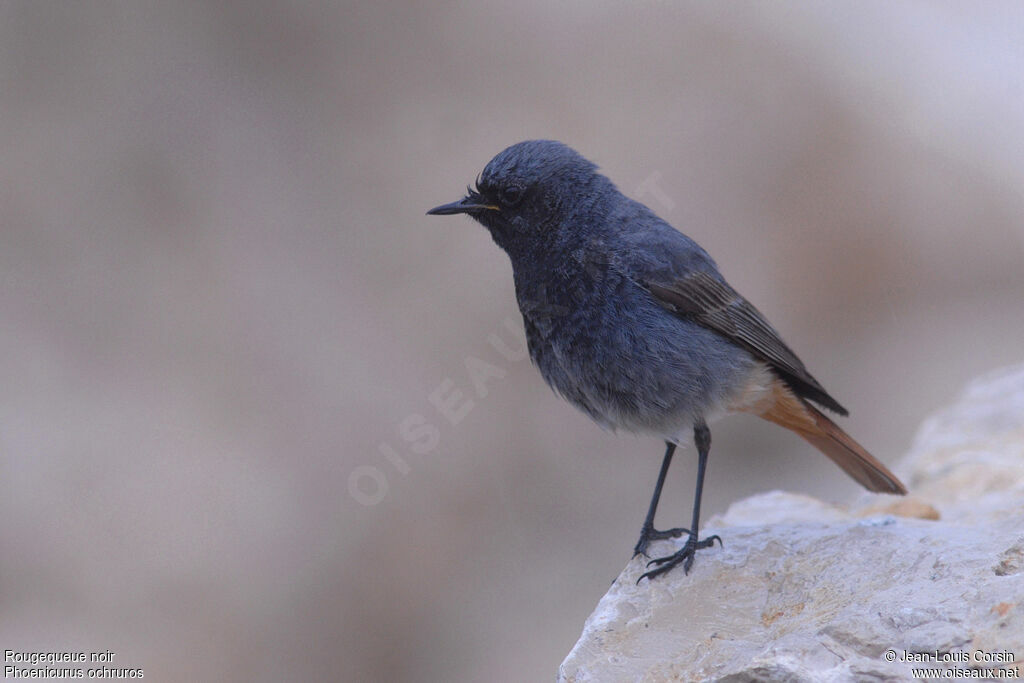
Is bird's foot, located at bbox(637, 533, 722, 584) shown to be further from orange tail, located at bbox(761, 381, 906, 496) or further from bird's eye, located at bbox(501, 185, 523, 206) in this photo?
bird's eye, located at bbox(501, 185, 523, 206)

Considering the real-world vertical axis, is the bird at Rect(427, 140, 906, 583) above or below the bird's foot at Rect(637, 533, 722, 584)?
above

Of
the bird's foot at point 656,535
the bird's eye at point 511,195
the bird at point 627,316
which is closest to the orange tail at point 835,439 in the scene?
the bird at point 627,316

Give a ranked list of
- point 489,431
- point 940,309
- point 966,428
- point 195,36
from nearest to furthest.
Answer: point 966,428 → point 489,431 → point 195,36 → point 940,309

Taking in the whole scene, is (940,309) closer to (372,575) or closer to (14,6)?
(372,575)

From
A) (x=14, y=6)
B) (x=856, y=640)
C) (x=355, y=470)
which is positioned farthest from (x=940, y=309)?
(x=14, y=6)

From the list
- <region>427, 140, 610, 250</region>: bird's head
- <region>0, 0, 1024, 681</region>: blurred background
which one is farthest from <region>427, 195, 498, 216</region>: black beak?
<region>0, 0, 1024, 681</region>: blurred background

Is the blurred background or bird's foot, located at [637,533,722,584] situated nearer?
bird's foot, located at [637,533,722,584]
